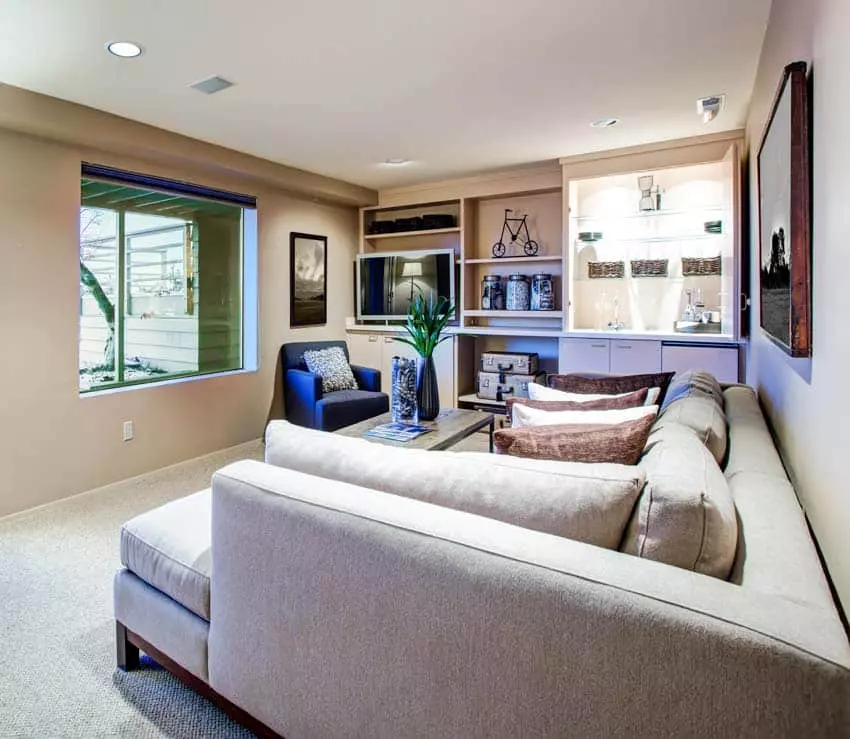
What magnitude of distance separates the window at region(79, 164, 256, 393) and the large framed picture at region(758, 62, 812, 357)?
383 centimetres

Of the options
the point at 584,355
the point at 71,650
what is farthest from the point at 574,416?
the point at 584,355

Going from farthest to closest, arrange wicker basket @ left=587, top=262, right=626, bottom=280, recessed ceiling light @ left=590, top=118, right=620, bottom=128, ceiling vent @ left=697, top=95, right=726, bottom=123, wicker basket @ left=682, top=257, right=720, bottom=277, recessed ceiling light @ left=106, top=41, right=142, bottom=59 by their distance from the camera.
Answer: wicker basket @ left=587, top=262, right=626, bottom=280 < wicker basket @ left=682, top=257, right=720, bottom=277 < recessed ceiling light @ left=590, top=118, right=620, bottom=128 < ceiling vent @ left=697, top=95, right=726, bottom=123 < recessed ceiling light @ left=106, top=41, right=142, bottom=59

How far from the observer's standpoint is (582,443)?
5.02 ft

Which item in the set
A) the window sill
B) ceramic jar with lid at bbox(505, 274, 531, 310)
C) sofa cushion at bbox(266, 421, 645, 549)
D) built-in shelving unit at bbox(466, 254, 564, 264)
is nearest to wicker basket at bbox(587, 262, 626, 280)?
built-in shelving unit at bbox(466, 254, 564, 264)

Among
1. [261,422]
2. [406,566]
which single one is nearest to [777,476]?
[406,566]

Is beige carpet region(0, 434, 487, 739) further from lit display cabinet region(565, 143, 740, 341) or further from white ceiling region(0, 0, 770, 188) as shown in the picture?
lit display cabinet region(565, 143, 740, 341)

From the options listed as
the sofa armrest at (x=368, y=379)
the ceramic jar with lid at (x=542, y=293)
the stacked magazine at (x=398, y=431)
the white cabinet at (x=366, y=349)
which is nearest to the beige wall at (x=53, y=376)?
the sofa armrest at (x=368, y=379)

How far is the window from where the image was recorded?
3.88 m

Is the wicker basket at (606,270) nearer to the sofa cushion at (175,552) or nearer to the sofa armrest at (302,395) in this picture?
the sofa armrest at (302,395)

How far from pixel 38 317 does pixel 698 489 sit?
368 cm

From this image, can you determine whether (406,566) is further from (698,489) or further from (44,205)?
(44,205)

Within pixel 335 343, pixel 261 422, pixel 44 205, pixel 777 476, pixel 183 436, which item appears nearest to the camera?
pixel 777 476

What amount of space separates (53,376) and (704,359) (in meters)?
4.39

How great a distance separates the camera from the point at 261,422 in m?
5.02
